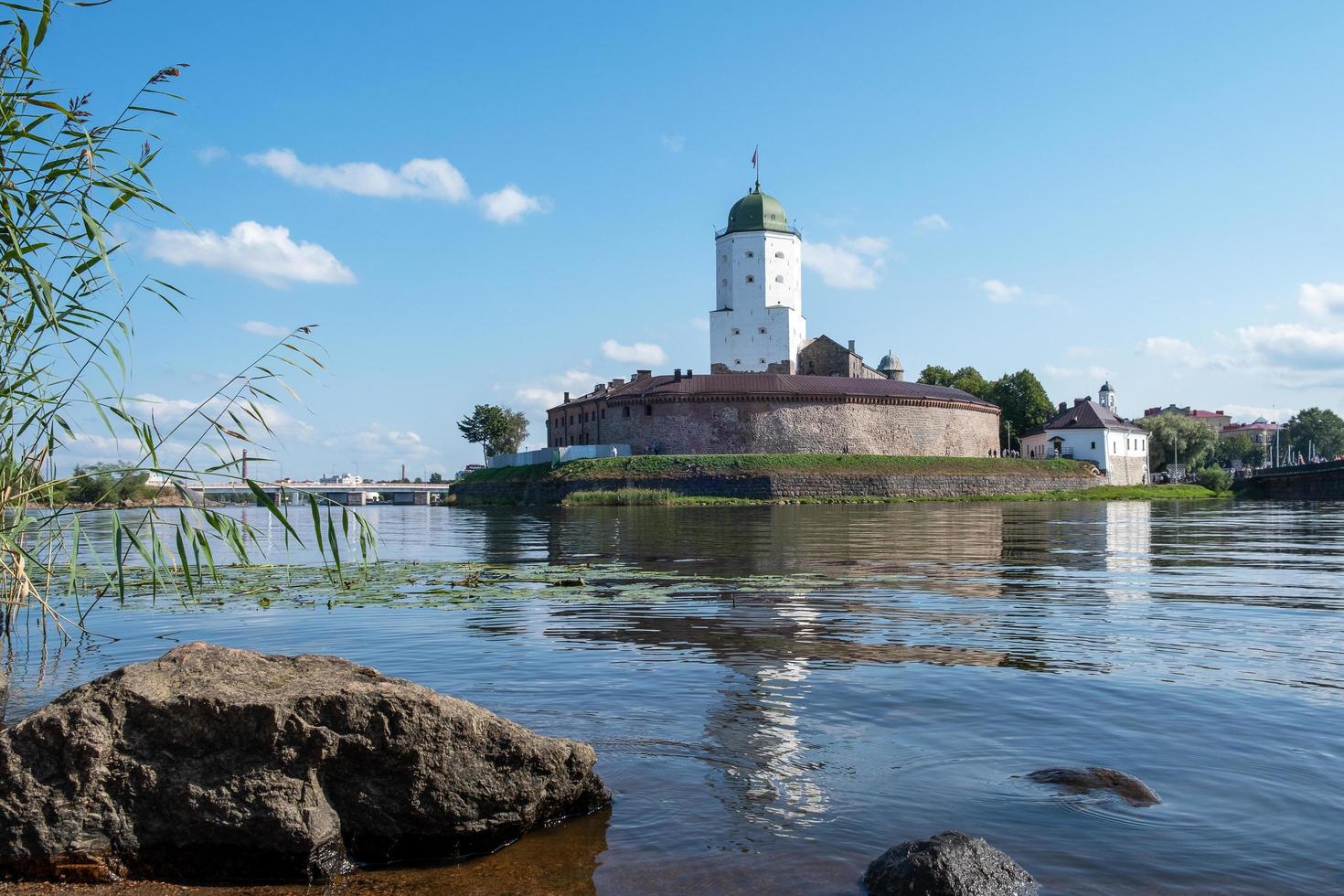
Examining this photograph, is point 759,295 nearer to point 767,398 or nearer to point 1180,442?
point 767,398

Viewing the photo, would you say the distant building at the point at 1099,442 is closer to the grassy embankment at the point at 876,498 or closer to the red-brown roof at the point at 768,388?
the grassy embankment at the point at 876,498

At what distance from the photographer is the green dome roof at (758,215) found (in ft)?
283

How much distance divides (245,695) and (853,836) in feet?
8.84

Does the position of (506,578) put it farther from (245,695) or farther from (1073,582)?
(245,695)

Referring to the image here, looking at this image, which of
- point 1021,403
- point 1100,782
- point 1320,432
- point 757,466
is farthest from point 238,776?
point 1320,432

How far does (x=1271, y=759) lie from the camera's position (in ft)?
18.3

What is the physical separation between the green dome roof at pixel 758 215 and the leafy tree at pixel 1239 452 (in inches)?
2741

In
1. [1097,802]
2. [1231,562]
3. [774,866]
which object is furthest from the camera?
[1231,562]

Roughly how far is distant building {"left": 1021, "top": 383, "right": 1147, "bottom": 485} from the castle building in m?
5.94

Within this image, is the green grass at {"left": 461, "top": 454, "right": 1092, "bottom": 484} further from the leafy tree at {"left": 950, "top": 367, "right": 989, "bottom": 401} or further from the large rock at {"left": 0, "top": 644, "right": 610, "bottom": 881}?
the large rock at {"left": 0, "top": 644, "right": 610, "bottom": 881}

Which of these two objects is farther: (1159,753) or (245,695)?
(1159,753)

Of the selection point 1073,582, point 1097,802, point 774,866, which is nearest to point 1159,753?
point 1097,802

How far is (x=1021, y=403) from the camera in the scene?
94500 mm

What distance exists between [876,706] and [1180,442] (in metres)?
94.9
